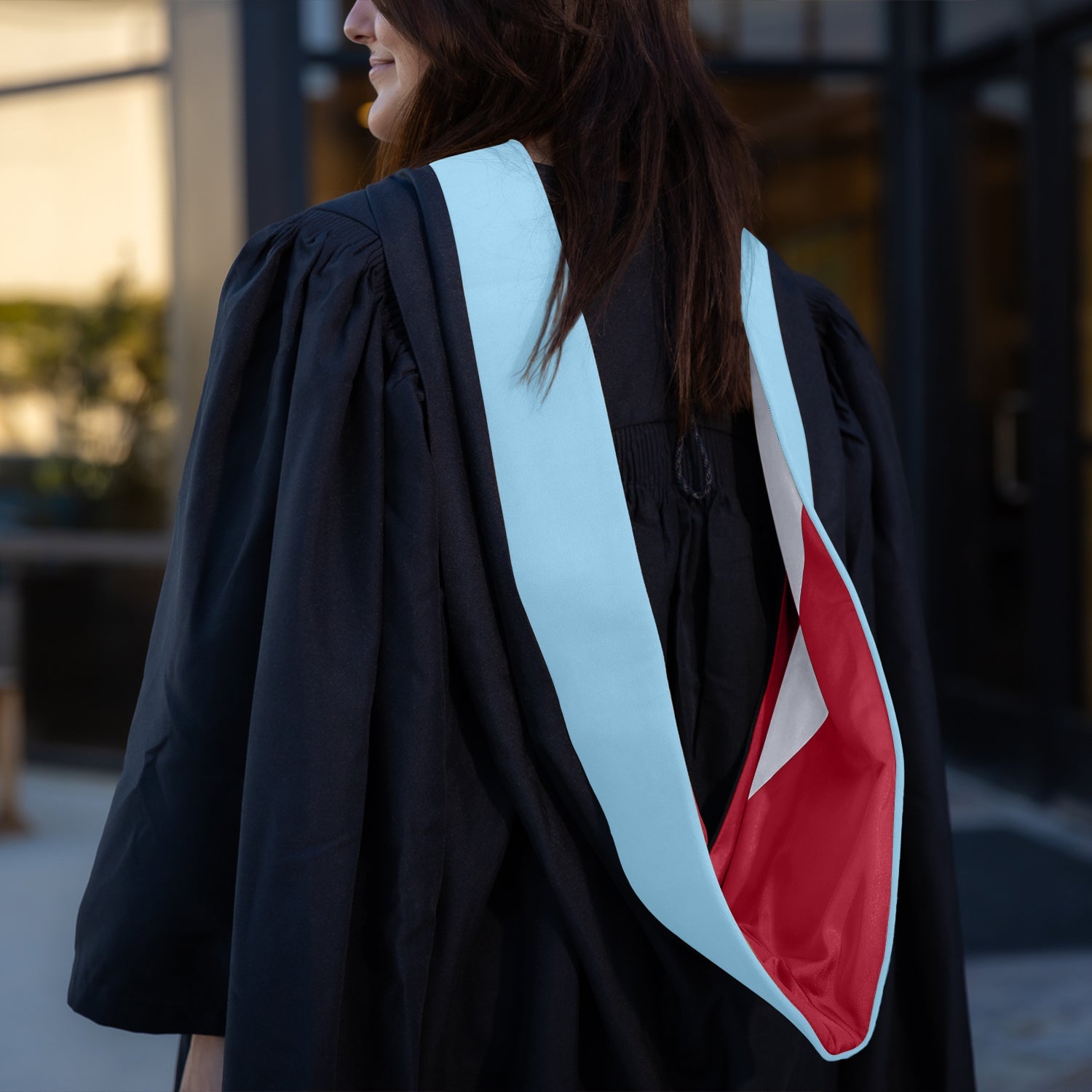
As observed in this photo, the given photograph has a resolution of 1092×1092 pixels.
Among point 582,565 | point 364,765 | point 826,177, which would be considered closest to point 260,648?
point 364,765

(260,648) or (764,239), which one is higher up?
(764,239)

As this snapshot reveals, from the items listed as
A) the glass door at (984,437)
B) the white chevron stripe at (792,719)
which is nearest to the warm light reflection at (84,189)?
the glass door at (984,437)

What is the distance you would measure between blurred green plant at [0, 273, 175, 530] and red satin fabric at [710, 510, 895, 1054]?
3856mm

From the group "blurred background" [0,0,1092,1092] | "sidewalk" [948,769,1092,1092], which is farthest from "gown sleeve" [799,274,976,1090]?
"blurred background" [0,0,1092,1092]

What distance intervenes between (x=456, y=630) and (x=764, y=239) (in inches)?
156

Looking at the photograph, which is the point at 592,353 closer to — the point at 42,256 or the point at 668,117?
the point at 668,117

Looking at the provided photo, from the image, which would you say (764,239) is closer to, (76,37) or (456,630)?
(76,37)

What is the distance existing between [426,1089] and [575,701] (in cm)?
35

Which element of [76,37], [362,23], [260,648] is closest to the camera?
[260,648]

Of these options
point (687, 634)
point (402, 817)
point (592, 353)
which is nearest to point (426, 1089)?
point (402, 817)

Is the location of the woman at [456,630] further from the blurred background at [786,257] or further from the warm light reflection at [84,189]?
the warm light reflection at [84,189]

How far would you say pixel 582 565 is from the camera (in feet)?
3.21

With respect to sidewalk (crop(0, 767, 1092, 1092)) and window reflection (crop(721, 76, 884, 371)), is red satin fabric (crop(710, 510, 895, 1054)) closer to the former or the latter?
sidewalk (crop(0, 767, 1092, 1092))

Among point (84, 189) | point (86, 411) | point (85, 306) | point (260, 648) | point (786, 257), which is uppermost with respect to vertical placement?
point (84, 189)
